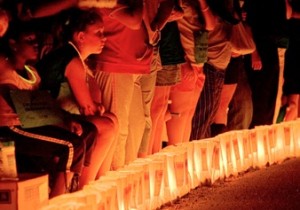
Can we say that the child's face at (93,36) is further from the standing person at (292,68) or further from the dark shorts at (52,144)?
the standing person at (292,68)

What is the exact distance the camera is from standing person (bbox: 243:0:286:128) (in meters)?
9.88

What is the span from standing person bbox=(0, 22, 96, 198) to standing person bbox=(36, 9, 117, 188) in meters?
0.12

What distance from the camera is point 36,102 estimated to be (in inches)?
215

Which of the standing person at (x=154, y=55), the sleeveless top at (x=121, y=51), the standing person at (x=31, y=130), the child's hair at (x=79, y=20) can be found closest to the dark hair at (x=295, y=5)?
the standing person at (x=154, y=55)

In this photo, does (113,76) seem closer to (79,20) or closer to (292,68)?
(79,20)

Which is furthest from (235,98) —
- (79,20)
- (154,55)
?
(79,20)

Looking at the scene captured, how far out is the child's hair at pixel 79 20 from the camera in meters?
6.00

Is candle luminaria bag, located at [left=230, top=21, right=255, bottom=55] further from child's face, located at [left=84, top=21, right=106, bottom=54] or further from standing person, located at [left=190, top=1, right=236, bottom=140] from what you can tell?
child's face, located at [left=84, top=21, right=106, bottom=54]

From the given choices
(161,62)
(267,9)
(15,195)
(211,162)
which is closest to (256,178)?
(211,162)

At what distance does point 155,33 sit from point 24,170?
1.93 m

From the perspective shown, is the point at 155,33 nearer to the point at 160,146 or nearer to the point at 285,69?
the point at 160,146

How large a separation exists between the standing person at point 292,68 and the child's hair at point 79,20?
483cm

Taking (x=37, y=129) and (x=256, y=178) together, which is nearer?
(x=37, y=129)

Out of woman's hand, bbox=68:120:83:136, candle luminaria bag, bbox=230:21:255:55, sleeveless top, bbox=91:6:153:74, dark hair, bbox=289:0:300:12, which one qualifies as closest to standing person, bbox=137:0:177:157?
sleeveless top, bbox=91:6:153:74
